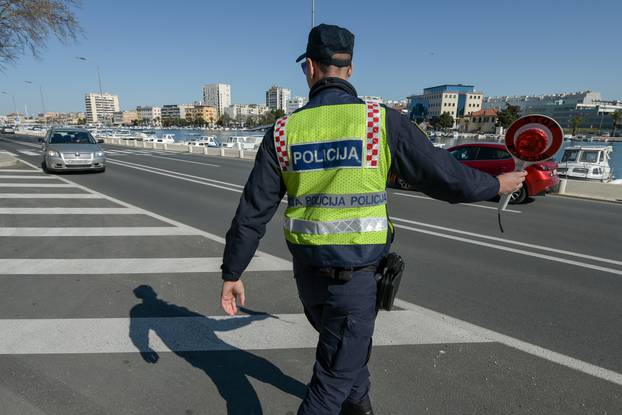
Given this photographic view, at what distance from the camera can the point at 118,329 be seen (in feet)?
10.8

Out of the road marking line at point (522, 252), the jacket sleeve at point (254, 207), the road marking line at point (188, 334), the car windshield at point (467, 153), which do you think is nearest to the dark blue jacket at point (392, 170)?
the jacket sleeve at point (254, 207)

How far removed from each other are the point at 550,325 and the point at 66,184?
12764mm

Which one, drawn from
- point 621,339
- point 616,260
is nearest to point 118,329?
point 621,339

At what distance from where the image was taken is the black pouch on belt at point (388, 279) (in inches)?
70.7

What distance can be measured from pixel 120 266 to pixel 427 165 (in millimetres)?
4471

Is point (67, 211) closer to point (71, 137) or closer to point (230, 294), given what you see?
point (230, 294)

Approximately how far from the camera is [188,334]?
3.24 meters

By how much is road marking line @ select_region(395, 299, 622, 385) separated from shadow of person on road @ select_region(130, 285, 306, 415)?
62.3 inches

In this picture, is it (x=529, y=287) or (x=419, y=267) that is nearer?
(x=529, y=287)

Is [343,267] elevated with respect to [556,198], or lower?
elevated

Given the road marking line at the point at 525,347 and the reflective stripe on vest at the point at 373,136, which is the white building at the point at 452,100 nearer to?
the road marking line at the point at 525,347

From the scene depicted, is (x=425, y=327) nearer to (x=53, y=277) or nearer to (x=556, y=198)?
(x=53, y=277)

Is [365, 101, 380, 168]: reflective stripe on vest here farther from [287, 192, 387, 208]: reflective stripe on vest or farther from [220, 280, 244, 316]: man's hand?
[220, 280, 244, 316]: man's hand

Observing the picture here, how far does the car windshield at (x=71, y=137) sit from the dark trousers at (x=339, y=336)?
15.5m
